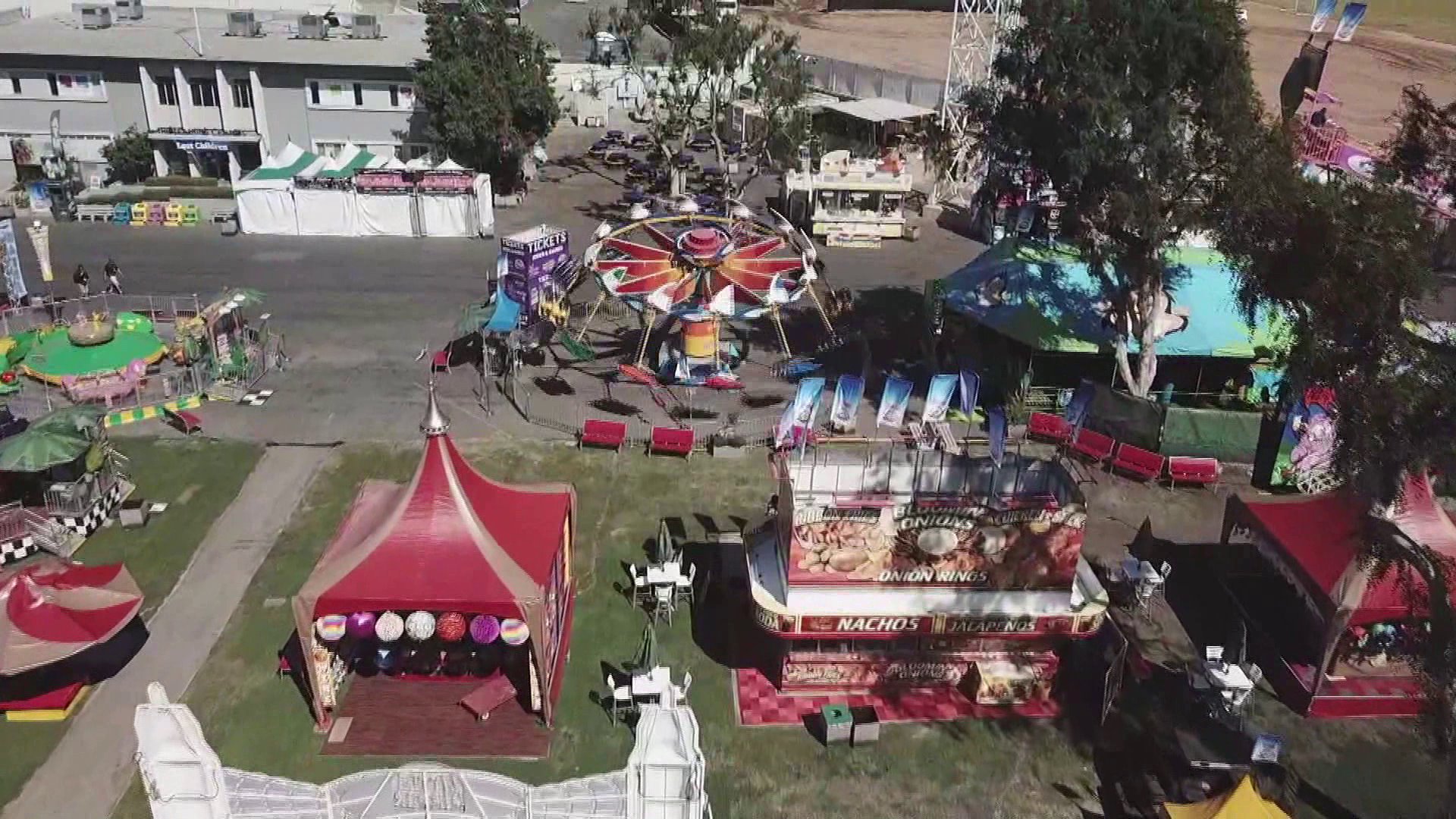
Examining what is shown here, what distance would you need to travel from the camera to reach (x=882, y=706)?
1956 centimetres

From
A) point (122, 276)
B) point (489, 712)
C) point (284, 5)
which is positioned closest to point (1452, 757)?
point (489, 712)

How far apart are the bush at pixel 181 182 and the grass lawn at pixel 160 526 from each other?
2631 centimetres

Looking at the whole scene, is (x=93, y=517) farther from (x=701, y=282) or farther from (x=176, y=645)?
(x=701, y=282)

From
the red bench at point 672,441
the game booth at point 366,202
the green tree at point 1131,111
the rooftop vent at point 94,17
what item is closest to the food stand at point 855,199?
the game booth at point 366,202

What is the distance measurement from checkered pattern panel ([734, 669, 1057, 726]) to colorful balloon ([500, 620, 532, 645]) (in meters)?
4.11

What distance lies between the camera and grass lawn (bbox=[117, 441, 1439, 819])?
690 inches

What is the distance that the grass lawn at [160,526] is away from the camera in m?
18.1

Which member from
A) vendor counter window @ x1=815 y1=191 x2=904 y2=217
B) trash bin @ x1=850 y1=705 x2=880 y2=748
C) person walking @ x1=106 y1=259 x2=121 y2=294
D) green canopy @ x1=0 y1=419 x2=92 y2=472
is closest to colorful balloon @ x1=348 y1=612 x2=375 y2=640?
trash bin @ x1=850 y1=705 x2=880 y2=748

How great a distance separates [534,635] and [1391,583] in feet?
49.3

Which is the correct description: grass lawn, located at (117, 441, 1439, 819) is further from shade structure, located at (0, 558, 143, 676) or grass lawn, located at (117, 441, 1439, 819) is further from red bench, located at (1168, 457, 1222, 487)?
red bench, located at (1168, 457, 1222, 487)

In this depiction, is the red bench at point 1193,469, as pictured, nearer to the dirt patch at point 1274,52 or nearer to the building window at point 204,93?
the building window at point 204,93

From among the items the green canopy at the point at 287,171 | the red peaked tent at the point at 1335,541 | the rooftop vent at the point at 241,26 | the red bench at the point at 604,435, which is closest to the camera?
the red peaked tent at the point at 1335,541

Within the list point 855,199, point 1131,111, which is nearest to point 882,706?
point 1131,111

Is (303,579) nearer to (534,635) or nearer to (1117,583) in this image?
(534,635)
